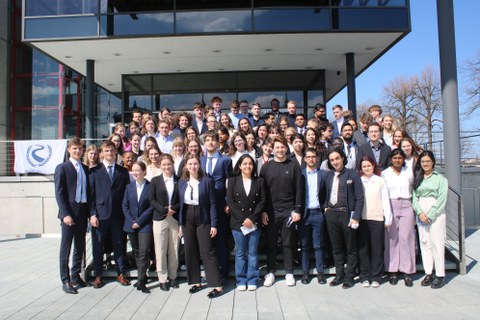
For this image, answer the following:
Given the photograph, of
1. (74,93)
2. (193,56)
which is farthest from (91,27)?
(74,93)

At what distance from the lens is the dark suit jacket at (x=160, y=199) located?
5504mm

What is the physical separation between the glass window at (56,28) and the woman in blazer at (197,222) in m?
8.36

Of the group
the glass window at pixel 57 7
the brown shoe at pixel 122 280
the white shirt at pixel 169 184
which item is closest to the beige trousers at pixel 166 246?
the white shirt at pixel 169 184

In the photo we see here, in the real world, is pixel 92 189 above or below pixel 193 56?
below

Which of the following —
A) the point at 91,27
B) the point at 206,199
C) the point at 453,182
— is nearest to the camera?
the point at 206,199

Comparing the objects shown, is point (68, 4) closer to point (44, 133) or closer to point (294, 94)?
point (294, 94)

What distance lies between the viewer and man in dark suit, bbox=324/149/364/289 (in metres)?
5.52

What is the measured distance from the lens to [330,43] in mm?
12430

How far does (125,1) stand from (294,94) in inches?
289

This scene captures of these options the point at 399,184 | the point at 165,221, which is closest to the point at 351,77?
the point at 399,184

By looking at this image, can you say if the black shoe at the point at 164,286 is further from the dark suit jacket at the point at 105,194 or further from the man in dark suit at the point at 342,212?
the man in dark suit at the point at 342,212

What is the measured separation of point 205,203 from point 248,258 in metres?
1.02

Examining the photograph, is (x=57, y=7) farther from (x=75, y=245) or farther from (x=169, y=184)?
(x=169, y=184)

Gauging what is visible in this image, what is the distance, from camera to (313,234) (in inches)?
224
